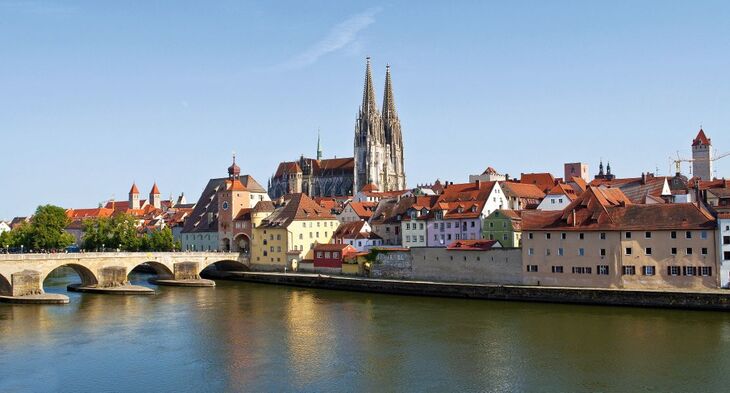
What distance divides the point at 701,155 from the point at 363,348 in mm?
105325

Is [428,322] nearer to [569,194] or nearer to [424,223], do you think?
[424,223]

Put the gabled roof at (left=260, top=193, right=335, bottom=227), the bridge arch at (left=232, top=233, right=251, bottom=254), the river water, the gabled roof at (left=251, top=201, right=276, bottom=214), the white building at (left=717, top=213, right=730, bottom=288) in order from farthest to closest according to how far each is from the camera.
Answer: the bridge arch at (left=232, top=233, right=251, bottom=254) < the gabled roof at (left=251, top=201, right=276, bottom=214) < the gabled roof at (left=260, top=193, right=335, bottom=227) < the white building at (left=717, top=213, right=730, bottom=288) < the river water

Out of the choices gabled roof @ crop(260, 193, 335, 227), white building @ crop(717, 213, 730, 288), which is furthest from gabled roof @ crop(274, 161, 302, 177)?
white building @ crop(717, 213, 730, 288)

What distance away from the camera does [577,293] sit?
166 feet

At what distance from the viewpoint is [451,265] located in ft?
200

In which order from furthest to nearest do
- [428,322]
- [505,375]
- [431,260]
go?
[431,260] → [428,322] → [505,375]

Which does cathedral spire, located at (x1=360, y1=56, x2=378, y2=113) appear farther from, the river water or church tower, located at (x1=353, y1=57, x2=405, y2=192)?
the river water

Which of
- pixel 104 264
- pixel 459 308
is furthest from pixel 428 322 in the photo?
pixel 104 264

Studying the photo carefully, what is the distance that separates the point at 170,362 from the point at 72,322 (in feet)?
46.1

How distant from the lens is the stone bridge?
55750 mm

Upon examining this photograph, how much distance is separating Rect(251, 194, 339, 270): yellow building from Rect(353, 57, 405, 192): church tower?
200 feet

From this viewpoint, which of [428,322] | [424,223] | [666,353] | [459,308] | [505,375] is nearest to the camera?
[505,375]

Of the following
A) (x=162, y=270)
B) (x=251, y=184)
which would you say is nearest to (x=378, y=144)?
(x=251, y=184)

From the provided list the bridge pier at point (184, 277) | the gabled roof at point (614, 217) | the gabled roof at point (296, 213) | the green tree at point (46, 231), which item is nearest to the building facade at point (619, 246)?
the gabled roof at point (614, 217)
